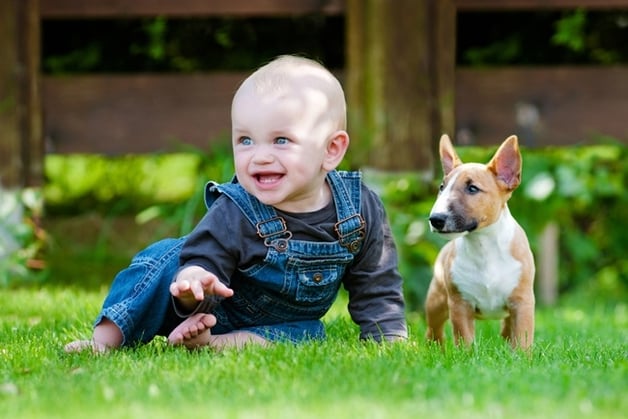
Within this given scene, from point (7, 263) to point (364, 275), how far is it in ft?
9.68

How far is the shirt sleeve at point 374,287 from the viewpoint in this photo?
13.1ft

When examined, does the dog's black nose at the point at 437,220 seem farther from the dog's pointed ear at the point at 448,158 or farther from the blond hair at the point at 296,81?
the blond hair at the point at 296,81

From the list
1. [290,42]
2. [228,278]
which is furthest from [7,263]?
[228,278]

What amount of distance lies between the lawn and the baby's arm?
0.63 ft

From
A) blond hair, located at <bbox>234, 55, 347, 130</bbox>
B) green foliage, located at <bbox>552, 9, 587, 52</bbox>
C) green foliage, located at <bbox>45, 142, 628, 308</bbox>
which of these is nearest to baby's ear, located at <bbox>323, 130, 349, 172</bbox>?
blond hair, located at <bbox>234, 55, 347, 130</bbox>

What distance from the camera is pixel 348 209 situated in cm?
394

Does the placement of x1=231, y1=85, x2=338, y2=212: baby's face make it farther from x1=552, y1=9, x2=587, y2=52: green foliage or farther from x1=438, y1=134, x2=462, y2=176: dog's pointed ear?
x1=552, y1=9, x2=587, y2=52: green foliage

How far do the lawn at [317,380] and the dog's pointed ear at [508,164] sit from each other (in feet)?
1.93

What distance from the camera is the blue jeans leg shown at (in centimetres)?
380

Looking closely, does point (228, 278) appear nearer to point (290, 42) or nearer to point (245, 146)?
point (245, 146)

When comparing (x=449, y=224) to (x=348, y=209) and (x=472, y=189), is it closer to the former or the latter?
(x=472, y=189)

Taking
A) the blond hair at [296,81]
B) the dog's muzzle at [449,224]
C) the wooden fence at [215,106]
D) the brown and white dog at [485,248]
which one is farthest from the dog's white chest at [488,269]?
the wooden fence at [215,106]

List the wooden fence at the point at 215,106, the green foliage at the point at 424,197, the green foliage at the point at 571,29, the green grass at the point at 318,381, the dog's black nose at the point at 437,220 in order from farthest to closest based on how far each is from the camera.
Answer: the green foliage at the point at 571,29, the wooden fence at the point at 215,106, the green foliage at the point at 424,197, the dog's black nose at the point at 437,220, the green grass at the point at 318,381

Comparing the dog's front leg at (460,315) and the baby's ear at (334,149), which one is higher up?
the baby's ear at (334,149)
